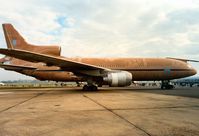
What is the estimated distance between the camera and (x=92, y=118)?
579cm

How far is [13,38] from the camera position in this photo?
21.2m

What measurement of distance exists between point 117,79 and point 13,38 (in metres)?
11.6

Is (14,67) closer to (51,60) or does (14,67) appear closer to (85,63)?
(51,60)

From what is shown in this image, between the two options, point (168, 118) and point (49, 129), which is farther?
point (168, 118)

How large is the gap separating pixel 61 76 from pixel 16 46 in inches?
218

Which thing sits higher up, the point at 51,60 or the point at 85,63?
the point at 85,63

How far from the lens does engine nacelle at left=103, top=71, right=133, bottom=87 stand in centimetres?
1666

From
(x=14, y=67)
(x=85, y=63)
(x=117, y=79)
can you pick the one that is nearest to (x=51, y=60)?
(x=85, y=63)

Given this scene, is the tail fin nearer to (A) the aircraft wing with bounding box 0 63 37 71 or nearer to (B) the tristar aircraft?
(B) the tristar aircraft

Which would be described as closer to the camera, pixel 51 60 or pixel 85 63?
pixel 51 60

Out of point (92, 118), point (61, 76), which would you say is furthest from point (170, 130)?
point (61, 76)

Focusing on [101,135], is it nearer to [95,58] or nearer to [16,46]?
[95,58]

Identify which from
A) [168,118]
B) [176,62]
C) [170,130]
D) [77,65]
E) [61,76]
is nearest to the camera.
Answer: [170,130]

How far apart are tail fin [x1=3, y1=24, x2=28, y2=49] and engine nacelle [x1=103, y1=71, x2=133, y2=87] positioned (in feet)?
32.1
